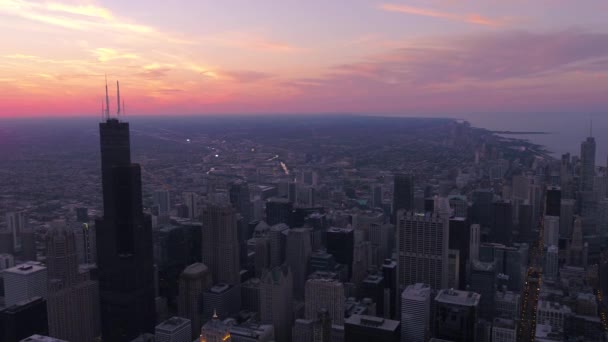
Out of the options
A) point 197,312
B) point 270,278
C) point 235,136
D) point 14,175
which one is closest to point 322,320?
point 270,278

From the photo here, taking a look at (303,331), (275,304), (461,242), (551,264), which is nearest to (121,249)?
(275,304)

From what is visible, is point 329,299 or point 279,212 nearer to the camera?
point 329,299

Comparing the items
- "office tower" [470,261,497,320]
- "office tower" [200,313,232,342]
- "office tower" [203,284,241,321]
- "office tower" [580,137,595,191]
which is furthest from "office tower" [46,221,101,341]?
"office tower" [580,137,595,191]

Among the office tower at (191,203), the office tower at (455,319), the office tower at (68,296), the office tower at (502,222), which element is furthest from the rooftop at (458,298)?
the office tower at (191,203)

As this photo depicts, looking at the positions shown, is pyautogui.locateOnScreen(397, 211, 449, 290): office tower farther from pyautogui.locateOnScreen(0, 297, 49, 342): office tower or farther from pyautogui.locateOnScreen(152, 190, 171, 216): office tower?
pyautogui.locateOnScreen(0, 297, 49, 342): office tower

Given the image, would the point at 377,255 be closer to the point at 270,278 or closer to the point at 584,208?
the point at 270,278

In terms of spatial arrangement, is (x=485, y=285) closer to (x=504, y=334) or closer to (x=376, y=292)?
(x=504, y=334)

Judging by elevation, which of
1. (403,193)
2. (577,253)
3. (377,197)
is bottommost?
(577,253)
